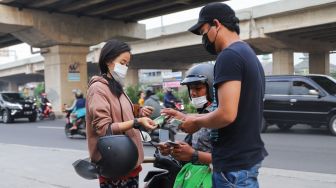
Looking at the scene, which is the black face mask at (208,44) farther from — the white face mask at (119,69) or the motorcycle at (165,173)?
the motorcycle at (165,173)

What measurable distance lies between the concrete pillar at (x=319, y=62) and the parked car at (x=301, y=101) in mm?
23428

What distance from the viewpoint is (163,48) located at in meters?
35.8

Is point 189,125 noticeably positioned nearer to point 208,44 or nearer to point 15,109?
point 208,44

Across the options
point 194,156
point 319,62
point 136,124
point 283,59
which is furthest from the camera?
point 319,62

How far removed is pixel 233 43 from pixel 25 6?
22269mm

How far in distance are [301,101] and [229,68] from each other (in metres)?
11.3

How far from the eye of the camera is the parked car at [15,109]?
2253 cm

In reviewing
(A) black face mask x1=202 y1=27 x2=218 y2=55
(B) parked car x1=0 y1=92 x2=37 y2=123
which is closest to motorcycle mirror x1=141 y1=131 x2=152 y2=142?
(A) black face mask x1=202 y1=27 x2=218 y2=55

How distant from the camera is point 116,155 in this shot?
2.70 metres

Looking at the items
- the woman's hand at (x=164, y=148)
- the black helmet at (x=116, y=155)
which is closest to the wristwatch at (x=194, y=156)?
the woman's hand at (x=164, y=148)

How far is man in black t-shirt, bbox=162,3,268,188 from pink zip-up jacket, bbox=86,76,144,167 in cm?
57

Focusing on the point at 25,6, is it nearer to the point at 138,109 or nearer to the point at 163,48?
the point at 163,48

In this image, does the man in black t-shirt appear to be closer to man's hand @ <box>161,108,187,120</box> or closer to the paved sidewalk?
man's hand @ <box>161,108,187,120</box>

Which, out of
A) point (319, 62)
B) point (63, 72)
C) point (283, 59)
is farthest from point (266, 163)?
point (319, 62)
